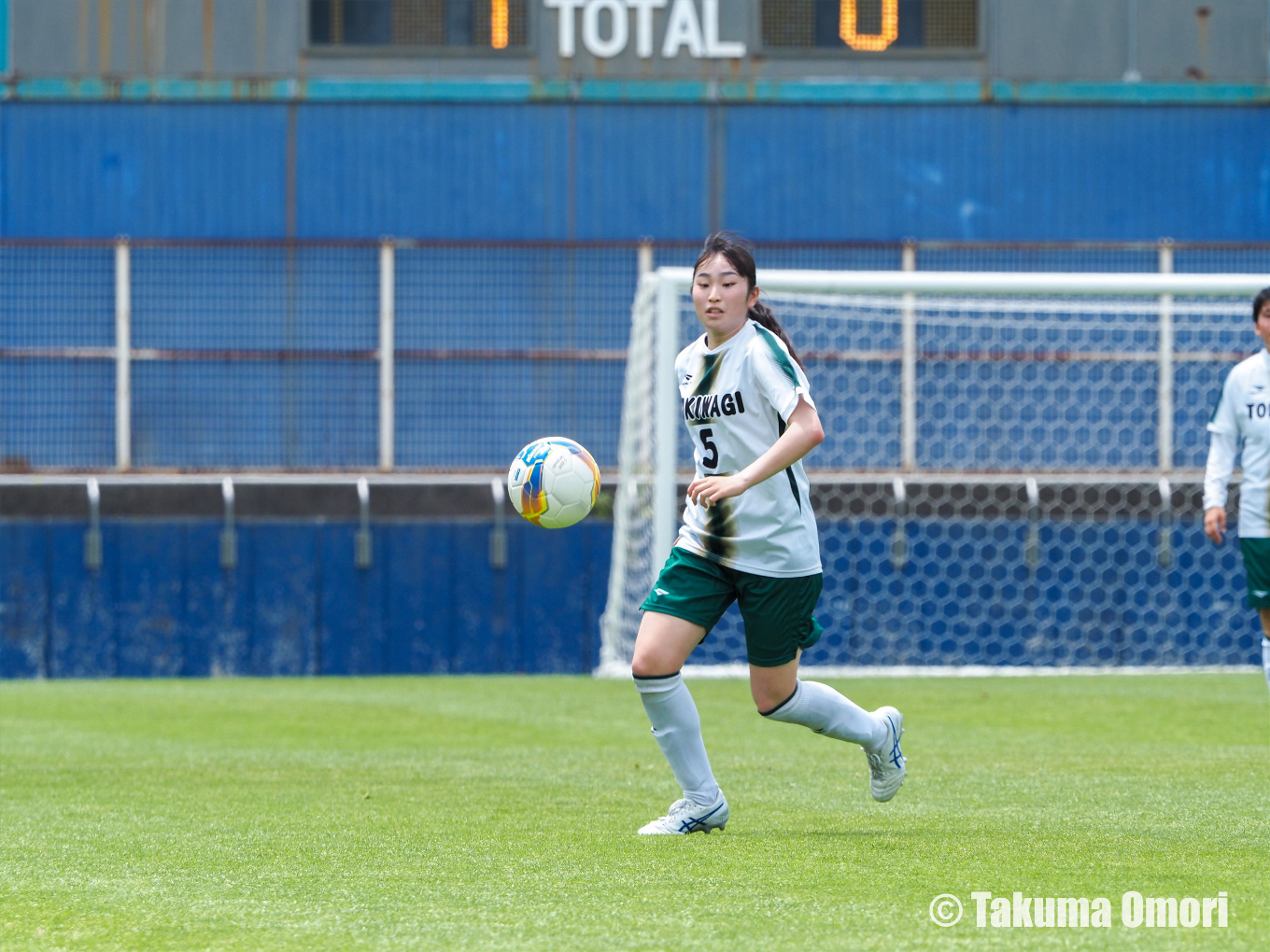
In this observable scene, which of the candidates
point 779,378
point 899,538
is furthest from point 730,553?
point 899,538

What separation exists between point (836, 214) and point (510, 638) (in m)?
6.58

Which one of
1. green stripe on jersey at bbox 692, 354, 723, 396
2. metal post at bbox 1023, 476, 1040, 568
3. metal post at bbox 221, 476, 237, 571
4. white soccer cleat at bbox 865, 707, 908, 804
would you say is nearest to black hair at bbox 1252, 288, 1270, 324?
white soccer cleat at bbox 865, 707, 908, 804

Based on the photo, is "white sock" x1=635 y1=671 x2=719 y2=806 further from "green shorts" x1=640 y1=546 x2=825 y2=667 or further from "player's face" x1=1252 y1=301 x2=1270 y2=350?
"player's face" x1=1252 y1=301 x2=1270 y2=350

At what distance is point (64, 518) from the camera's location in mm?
15625

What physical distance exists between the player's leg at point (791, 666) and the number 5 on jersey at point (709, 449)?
355 millimetres

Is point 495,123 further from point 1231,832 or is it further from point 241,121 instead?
point 1231,832

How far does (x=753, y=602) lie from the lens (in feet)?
16.9

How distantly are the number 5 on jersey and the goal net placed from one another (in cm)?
737

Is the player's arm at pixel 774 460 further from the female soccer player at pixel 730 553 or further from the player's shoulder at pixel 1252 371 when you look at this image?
the player's shoulder at pixel 1252 371

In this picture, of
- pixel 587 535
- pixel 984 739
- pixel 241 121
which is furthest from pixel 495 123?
pixel 984 739

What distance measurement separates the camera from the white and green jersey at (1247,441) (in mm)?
7230

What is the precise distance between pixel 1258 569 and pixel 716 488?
3.23 meters

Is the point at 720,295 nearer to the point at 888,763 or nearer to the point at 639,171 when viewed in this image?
the point at 888,763

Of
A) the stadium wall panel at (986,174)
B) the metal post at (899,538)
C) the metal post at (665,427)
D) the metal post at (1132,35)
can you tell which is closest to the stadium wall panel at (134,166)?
the stadium wall panel at (986,174)
